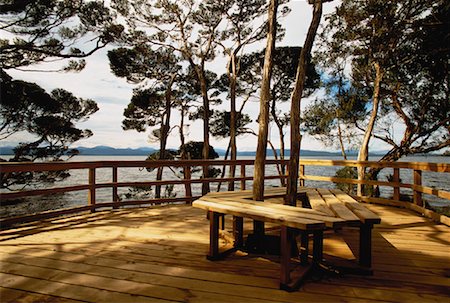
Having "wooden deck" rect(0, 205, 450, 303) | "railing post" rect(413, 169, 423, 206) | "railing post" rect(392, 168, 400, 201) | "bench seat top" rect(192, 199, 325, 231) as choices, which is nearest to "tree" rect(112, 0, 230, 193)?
"railing post" rect(392, 168, 400, 201)

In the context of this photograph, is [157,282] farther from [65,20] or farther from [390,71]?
[390,71]

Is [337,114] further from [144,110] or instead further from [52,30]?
[52,30]

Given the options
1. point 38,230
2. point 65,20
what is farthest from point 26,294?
point 65,20

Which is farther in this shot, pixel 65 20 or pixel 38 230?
pixel 65 20

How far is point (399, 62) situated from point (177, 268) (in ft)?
32.0

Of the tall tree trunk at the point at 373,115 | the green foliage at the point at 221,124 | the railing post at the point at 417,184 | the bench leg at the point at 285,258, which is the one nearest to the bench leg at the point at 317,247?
the bench leg at the point at 285,258

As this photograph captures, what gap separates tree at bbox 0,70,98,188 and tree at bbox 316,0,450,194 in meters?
11.0

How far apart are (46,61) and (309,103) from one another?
1136 cm

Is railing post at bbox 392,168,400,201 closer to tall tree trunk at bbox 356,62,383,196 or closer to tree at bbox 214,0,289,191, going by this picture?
tall tree trunk at bbox 356,62,383,196

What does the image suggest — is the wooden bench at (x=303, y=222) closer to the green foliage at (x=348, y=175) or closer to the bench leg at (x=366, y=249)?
the bench leg at (x=366, y=249)

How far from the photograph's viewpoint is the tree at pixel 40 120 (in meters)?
9.55

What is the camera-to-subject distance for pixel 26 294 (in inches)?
74.1

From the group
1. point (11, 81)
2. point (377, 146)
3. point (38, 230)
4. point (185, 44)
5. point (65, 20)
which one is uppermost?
point (185, 44)

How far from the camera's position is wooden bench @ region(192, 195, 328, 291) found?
1.86m
